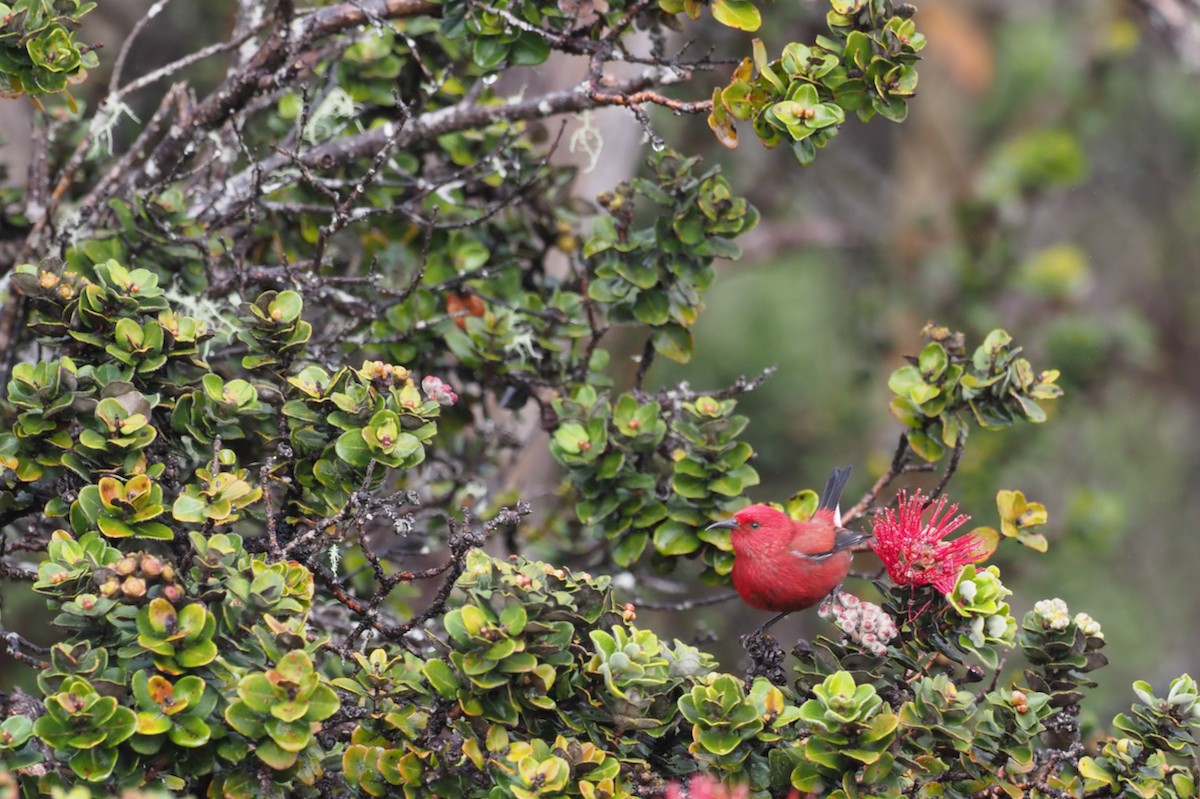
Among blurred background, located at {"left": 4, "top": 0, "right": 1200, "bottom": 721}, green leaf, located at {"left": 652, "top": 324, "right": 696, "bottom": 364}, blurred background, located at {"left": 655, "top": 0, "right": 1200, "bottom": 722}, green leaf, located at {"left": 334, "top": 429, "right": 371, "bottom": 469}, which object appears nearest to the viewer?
green leaf, located at {"left": 334, "top": 429, "right": 371, "bottom": 469}

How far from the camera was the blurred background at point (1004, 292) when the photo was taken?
6570mm

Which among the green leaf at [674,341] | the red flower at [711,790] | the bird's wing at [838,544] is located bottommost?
the bird's wing at [838,544]

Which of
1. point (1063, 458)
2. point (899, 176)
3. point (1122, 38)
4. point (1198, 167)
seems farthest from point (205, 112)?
point (1198, 167)

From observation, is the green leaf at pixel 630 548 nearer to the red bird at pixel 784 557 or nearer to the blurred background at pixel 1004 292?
the red bird at pixel 784 557

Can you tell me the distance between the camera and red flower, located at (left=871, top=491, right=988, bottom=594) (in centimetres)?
236

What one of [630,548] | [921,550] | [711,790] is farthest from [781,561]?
[711,790]

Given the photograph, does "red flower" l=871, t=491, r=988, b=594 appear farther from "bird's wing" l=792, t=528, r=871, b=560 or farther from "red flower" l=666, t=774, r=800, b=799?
"red flower" l=666, t=774, r=800, b=799

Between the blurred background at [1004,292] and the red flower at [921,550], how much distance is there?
3624 millimetres

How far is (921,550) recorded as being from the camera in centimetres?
238

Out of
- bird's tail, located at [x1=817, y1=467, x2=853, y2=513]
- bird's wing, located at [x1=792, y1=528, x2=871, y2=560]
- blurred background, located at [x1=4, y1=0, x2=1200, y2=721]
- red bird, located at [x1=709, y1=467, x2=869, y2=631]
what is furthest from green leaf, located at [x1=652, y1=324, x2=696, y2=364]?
blurred background, located at [x1=4, y1=0, x2=1200, y2=721]

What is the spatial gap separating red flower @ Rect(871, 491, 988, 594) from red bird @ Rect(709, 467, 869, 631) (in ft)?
1.07

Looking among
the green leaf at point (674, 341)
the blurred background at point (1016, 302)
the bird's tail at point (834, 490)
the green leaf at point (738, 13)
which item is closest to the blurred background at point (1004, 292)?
the blurred background at point (1016, 302)

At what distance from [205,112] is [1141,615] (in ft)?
22.3

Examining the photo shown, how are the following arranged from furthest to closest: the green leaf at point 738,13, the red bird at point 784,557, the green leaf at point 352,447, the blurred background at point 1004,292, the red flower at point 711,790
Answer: the blurred background at point 1004,292, the red bird at point 784,557, the green leaf at point 738,13, the green leaf at point 352,447, the red flower at point 711,790
